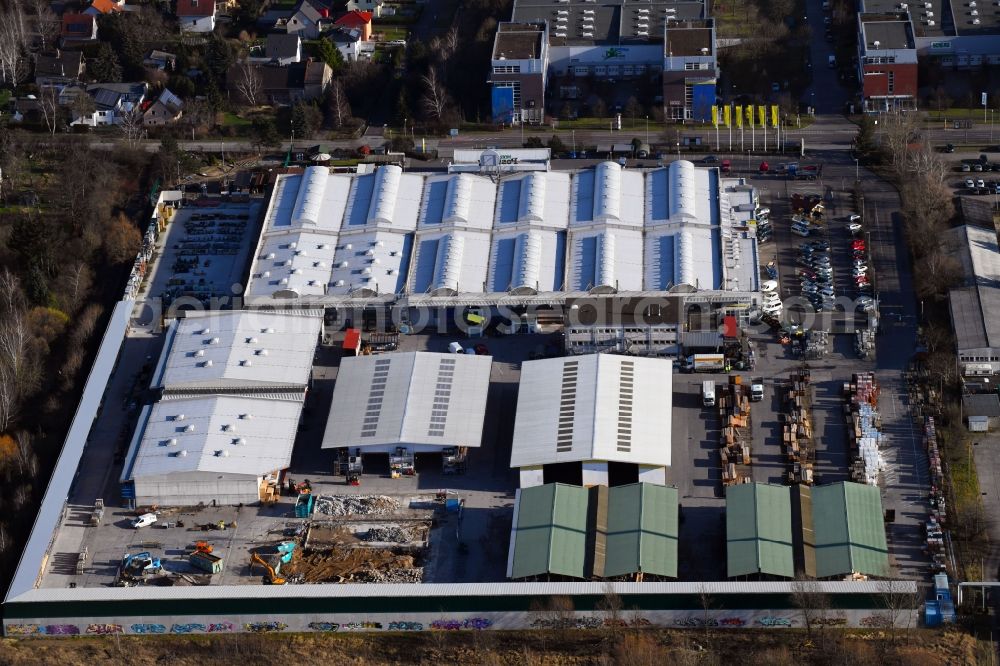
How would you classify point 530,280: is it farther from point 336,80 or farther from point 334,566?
point 336,80

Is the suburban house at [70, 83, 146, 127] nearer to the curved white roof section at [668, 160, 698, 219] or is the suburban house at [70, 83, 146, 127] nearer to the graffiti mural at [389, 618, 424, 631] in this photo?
the curved white roof section at [668, 160, 698, 219]

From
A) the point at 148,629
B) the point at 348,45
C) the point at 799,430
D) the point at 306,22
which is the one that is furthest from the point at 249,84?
the point at 148,629

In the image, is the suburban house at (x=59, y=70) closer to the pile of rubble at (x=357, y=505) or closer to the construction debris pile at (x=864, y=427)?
the pile of rubble at (x=357, y=505)

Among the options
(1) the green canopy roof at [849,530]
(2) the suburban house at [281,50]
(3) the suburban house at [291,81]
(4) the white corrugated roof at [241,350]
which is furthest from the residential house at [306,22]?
(1) the green canopy roof at [849,530]

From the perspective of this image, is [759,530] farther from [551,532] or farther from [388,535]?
[388,535]

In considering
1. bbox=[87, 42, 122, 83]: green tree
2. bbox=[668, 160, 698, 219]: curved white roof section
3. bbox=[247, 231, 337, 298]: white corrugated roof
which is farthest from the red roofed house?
bbox=[668, 160, 698, 219]: curved white roof section

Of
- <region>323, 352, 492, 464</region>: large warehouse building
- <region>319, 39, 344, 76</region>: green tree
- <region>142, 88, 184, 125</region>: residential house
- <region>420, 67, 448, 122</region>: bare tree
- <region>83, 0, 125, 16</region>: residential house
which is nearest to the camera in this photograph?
<region>323, 352, 492, 464</region>: large warehouse building
